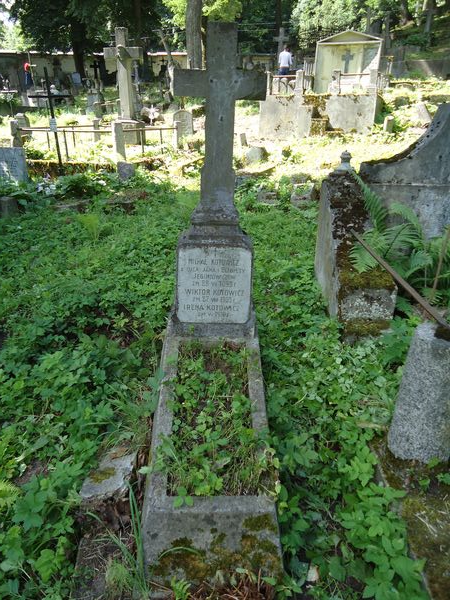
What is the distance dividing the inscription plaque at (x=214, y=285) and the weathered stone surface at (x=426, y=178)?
2192mm

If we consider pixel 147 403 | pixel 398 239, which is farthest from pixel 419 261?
pixel 147 403

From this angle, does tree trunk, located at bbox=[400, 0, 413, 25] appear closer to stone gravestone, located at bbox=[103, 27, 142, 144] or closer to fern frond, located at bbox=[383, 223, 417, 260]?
stone gravestone, located at bbox=[103, 27, 142, 144]

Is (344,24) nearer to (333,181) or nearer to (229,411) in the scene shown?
(333,181)

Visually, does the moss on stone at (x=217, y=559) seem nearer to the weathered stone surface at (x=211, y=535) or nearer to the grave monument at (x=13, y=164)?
the weathered stone surface at (x=211, y=535)

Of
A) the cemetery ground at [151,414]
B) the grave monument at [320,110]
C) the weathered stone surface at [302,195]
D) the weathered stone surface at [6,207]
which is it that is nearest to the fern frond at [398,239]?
the cemetery ground at [151,414]

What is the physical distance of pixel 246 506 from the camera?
95.7 inches

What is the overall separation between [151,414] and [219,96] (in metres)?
2.52

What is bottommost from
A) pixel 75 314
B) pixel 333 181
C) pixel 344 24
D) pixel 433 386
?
pixel 75 314

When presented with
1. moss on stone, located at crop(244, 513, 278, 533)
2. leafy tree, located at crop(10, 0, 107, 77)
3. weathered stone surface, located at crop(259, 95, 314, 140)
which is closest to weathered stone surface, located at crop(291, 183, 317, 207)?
moss on stone, located at crop(244, 513, 278, 533)

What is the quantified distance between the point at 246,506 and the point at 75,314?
300 centimetres

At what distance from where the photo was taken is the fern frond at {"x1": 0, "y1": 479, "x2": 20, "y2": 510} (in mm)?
2779

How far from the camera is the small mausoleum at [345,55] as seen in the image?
72.4 ft

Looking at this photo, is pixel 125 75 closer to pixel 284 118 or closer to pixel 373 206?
pixel 284 118

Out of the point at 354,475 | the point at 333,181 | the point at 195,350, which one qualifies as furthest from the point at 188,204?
the point at 354,475
